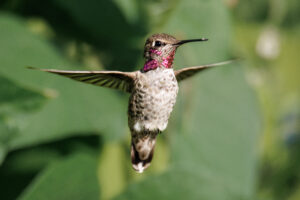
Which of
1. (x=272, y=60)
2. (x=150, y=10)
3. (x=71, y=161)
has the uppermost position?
(x=150, y=10)

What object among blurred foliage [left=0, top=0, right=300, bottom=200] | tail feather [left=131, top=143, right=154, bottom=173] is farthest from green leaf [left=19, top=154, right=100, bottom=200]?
tail feather [left=131, top=143, right=154, bottom=173]

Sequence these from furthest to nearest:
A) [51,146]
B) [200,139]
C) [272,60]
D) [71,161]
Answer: [272,60]
[200,139]
[51,146]
[71,161]

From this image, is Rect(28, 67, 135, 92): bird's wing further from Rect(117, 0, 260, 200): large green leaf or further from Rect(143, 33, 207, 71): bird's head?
Rect(117, 0, 260, 200): large green leaf

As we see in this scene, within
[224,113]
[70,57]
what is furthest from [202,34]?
[70,57]

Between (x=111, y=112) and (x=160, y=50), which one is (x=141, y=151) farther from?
(x=111, y=112)

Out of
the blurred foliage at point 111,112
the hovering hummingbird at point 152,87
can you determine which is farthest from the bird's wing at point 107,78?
the blurred foliage at point 111,112

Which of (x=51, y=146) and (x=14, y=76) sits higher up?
(x=14, y=76)

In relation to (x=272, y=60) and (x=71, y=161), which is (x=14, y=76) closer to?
(x=71, y=161)

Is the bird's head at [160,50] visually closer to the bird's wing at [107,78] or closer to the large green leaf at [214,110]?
the bird's wing at [107,78]
